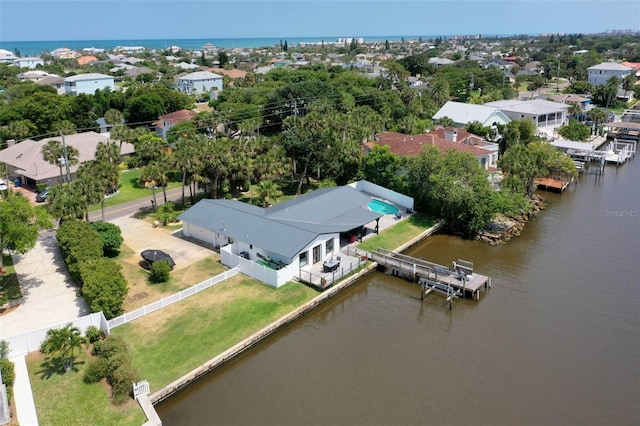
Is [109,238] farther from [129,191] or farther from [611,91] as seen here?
[611,91]

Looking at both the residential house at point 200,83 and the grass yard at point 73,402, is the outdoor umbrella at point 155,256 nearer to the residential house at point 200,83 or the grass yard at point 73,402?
the grass yard at point 73,402

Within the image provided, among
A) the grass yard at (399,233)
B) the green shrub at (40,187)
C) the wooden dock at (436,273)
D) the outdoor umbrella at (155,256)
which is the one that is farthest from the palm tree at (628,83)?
the green shrub at (40,187)

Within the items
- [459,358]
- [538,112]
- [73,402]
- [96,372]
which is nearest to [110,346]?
[96,372]

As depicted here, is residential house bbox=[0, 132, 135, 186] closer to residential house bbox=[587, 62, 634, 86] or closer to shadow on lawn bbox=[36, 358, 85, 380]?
shadow on lawn bbox=[36, 358, 85, 380]

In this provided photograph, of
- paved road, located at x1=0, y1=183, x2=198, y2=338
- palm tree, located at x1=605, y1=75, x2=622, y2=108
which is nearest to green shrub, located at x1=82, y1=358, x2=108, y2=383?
paved road, located at x1=0, y1=183, x2=198, y2=338

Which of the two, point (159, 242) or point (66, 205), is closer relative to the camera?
point (66, 205)

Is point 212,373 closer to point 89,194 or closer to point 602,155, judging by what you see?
point 89,194
